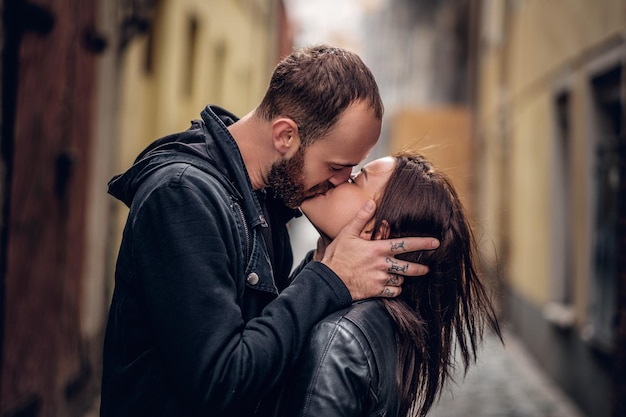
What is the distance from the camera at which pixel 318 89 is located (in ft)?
7.60

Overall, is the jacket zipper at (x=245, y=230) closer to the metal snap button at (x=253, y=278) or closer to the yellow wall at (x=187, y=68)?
the metal snap button at (x=253, y=278)

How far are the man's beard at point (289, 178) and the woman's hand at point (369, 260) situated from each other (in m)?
0.18

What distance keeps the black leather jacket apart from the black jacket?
0.06 meters

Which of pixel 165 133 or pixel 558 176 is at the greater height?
pixel 165 133

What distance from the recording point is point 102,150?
24.3 feet

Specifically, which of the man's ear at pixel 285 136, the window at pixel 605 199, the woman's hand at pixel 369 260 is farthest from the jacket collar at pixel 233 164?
the window at pixel 605 199

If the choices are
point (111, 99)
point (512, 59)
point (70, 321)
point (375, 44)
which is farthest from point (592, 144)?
point (375, 44)

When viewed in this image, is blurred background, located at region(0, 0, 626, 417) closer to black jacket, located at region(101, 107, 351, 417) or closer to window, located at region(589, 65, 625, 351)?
window, located at region(589, 65, 625, 351)

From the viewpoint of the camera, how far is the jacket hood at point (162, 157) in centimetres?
221

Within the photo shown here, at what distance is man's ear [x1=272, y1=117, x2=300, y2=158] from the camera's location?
2.36 meters

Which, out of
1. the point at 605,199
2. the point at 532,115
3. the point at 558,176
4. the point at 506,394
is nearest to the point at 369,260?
the point at 605,199

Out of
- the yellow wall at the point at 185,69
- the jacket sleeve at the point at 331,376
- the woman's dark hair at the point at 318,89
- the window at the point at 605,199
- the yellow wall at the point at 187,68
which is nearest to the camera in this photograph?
the jacket sleeve at the point at 331,376

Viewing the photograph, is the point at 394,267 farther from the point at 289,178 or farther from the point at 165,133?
the point at 165,133

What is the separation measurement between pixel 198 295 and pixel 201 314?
0.15 ft
